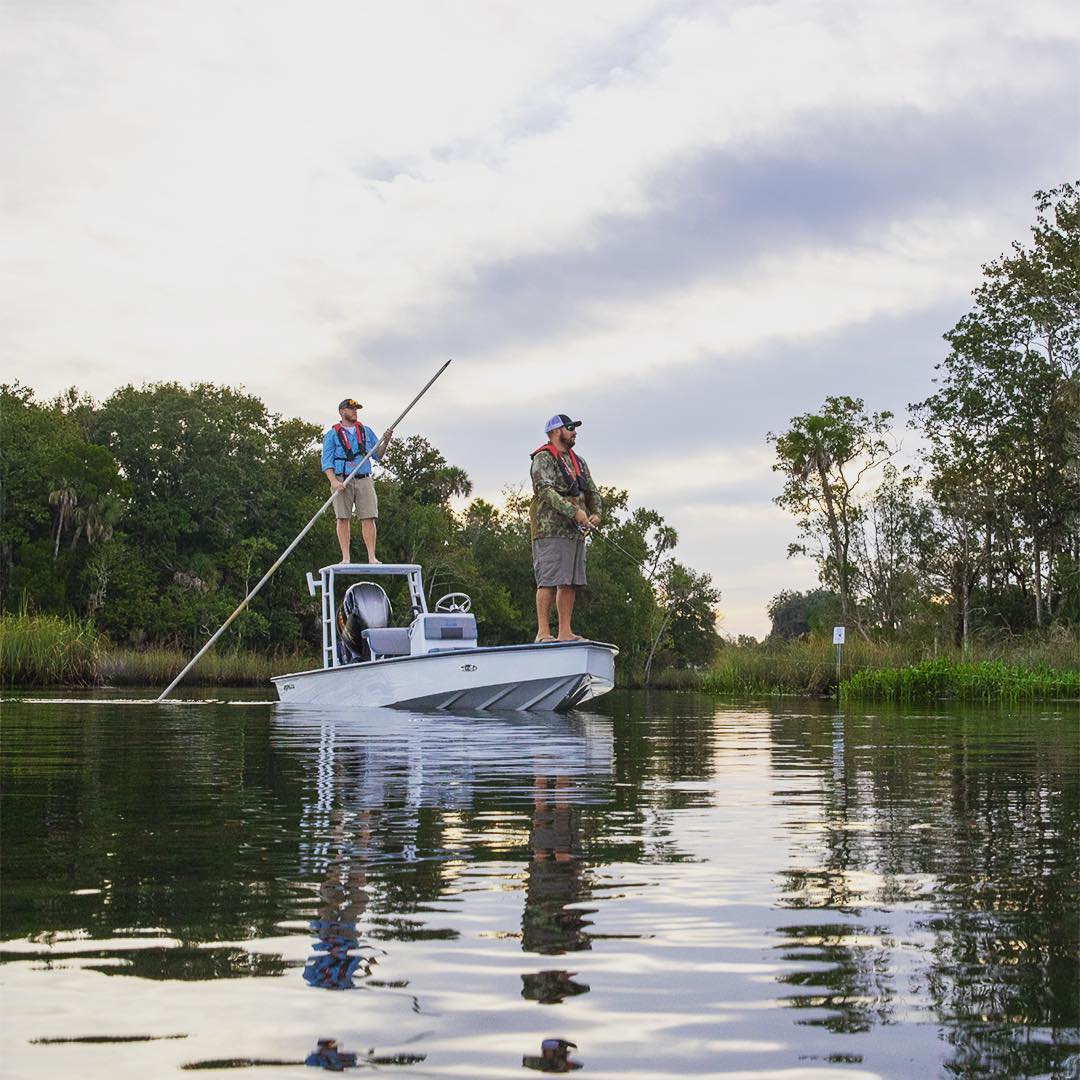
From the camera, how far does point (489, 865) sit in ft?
12.7

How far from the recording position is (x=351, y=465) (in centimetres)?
1717

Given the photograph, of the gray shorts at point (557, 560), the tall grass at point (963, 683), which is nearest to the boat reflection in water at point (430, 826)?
the gray shorts at point (557, 560)

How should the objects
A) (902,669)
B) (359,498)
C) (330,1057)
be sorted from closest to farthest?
(330,1057), (359,498), (902,669)

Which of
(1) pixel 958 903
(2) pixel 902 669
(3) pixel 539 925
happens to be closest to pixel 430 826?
(3) pixel 539 925

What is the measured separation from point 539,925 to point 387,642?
13.8 metres

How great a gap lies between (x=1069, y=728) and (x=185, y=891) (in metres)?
10.7

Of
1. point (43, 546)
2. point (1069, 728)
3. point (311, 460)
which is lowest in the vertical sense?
point (1069, 728)

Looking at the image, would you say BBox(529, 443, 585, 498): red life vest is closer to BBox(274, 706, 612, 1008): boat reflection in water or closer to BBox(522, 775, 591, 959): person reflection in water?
BBox(274, 706, 612, 1008): boat reflection in water

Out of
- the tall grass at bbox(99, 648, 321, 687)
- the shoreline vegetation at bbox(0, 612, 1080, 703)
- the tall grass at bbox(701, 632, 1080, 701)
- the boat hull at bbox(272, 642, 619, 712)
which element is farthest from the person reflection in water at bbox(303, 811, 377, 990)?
the tall grass at bbox(99, 648, 321, 687)

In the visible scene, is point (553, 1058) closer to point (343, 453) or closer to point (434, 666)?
point (434, 666)

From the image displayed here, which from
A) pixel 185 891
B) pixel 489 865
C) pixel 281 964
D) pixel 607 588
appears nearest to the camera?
pixel 281 964

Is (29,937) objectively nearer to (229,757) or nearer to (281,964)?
(281,964)

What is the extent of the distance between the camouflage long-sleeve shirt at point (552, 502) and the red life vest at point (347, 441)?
265cm

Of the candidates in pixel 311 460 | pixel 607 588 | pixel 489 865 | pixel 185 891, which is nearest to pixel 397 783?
pixel 489 865
